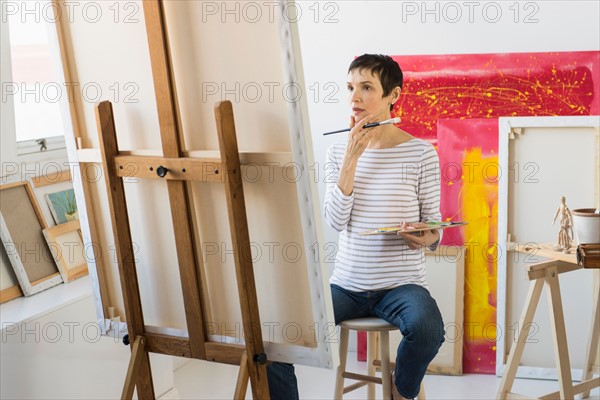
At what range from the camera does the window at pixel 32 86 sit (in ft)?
Result: 10.2

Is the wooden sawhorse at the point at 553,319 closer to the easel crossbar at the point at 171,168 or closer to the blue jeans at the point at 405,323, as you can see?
the blue jeans at the point at 405,323

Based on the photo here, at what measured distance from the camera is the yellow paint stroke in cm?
353

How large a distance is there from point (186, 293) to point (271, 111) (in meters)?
0.57

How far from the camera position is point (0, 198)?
2.88m

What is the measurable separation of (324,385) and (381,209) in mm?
1184

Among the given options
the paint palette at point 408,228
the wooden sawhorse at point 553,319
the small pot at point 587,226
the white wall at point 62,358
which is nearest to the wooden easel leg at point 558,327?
the wooden sawhorse at point 553,319

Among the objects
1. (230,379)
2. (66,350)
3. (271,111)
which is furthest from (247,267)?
(230,379)

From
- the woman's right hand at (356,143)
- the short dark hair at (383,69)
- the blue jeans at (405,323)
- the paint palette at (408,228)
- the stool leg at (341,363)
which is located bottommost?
the stool leg at (341,363)

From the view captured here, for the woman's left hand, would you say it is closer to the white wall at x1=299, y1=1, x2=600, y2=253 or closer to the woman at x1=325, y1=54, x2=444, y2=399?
the woman at x1=325, y1=54, x2=444, y2=399

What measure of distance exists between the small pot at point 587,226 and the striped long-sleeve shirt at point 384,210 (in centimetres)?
49

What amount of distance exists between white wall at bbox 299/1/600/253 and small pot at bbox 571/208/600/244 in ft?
3.03

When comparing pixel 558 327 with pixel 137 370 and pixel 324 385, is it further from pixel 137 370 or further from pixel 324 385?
pixel 137 370

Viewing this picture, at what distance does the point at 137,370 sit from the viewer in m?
2.25

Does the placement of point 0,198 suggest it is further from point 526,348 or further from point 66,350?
point 526,348
